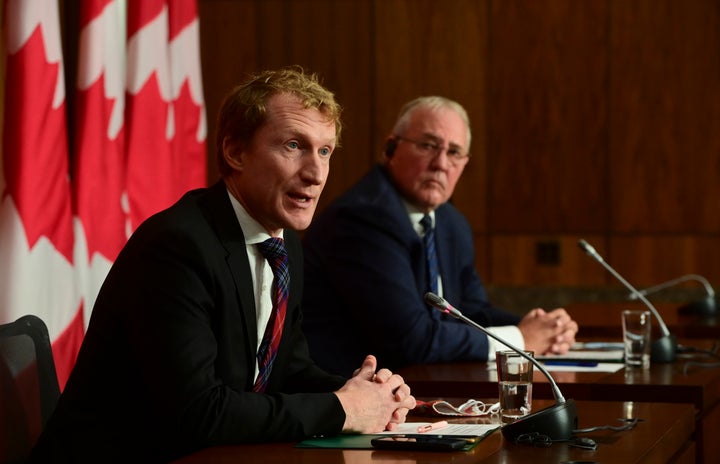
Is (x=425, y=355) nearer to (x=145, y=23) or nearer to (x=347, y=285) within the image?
(x=347, y=285)

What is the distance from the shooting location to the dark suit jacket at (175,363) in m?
2.09

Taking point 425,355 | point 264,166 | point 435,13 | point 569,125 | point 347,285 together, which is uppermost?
point 435,13

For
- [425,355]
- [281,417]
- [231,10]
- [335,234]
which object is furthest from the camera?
A: [231,10]

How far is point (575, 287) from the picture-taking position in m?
7.05

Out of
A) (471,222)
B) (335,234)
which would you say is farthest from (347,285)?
(471,222)

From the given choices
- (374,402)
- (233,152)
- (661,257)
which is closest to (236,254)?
(233,152)

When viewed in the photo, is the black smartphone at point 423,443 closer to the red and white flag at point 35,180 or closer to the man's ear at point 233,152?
the man's ear at point 233,152

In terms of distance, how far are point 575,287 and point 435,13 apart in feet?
6.53

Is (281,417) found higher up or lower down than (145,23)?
lower down

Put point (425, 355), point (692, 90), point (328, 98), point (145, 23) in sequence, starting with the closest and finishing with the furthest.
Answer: point (328, 98) < point (425, 355) < point (145, 23) < point (692, 90)

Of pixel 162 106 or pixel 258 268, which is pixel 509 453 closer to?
pixel 258 268

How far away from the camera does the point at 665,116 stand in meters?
6.91

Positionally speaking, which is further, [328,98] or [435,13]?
[435,13]

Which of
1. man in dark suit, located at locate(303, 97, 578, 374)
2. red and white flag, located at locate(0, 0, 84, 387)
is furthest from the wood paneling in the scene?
red and white flag, located at locate(0, 0, 84, 387)
